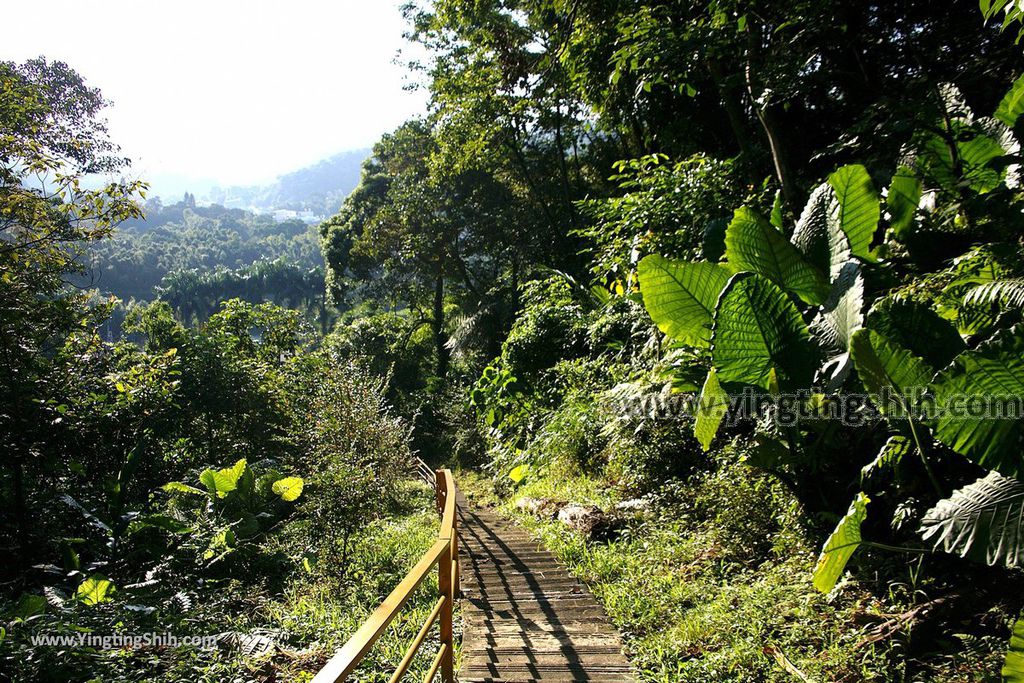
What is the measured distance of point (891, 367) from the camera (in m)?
2.71

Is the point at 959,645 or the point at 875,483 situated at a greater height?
the point at 875,483

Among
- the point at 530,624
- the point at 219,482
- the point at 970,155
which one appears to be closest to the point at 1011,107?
the point at 970,155

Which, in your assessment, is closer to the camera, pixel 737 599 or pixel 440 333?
pixel 737 599

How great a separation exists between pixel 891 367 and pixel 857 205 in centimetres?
165

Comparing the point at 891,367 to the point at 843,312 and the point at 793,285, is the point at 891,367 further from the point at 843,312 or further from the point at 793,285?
the point at 793,285

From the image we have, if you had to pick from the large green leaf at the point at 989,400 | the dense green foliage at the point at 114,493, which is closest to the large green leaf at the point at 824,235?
the large green leaf at the point at 989,400

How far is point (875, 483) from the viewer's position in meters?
3.63

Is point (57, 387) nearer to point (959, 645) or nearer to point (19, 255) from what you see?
point (19, 255)

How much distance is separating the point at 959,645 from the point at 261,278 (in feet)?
199

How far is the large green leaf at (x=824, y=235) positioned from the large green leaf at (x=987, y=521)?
1690 millimetres

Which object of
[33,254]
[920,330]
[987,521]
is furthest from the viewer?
[33,254]

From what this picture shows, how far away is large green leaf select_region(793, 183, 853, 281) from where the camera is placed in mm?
3881

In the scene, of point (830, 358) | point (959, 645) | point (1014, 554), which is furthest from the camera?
point (830, 358)

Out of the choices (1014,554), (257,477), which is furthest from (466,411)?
(1014,554)
